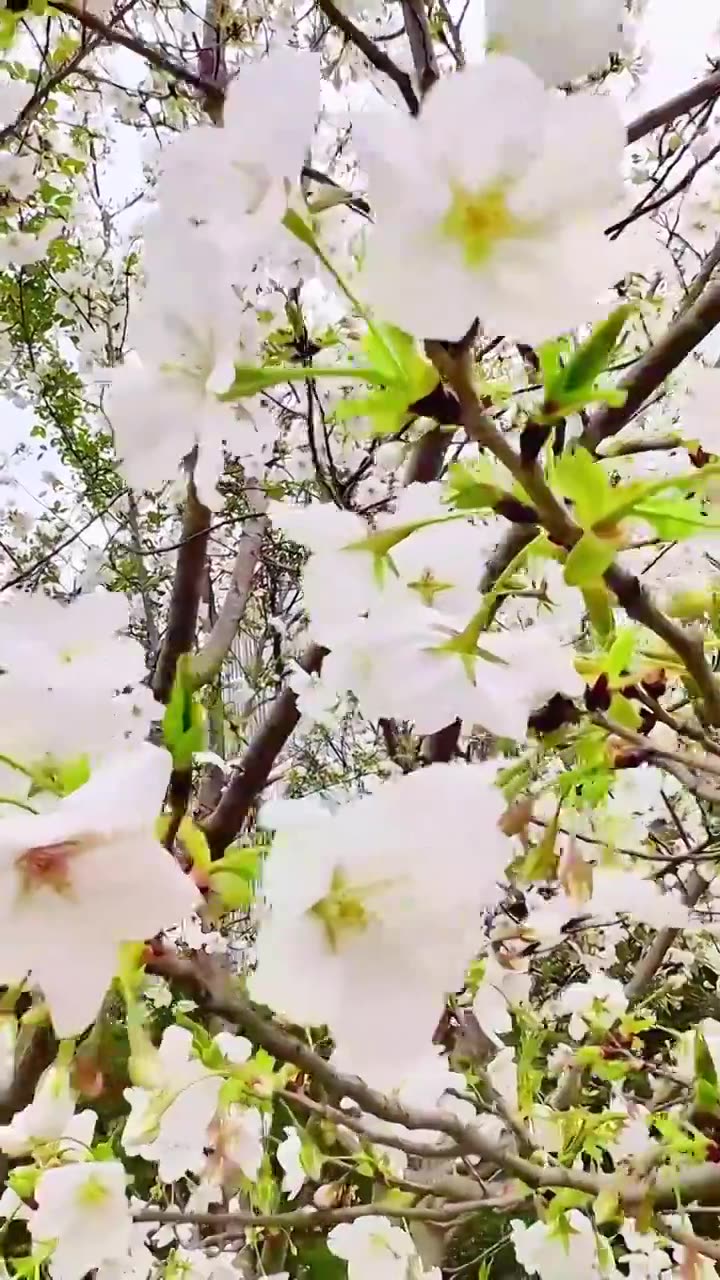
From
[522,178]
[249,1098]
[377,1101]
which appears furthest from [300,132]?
[249,1098]

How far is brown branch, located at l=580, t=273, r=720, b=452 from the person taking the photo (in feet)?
2.05

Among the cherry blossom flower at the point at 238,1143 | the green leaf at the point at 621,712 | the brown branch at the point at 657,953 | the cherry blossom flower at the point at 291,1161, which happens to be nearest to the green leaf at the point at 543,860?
the green leaf at the point at 621,712

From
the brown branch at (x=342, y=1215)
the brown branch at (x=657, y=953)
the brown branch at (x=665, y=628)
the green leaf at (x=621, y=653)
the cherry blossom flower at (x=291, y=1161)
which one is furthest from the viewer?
the brown branch at (x=657, y=953)

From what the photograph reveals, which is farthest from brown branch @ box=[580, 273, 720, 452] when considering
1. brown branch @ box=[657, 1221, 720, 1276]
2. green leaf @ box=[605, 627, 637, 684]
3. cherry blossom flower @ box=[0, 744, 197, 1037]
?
brown branch @ box=[657, 1221, 720, 1276]

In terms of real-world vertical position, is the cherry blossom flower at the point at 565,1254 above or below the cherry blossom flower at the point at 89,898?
below

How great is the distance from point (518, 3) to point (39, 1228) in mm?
907

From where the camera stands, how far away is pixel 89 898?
0.34 meters

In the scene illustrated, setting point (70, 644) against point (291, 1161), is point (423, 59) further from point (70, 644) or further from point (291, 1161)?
point (291, 1161)

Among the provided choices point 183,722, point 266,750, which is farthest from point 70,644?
point 266,750

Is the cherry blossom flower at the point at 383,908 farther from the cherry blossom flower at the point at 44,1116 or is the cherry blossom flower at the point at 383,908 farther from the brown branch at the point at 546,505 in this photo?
the cherry blossom flower at the point at 44,1116

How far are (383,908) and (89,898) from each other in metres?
0.10

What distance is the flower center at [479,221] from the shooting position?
0.30m

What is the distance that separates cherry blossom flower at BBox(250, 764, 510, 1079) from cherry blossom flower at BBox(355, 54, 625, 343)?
0.47 feet

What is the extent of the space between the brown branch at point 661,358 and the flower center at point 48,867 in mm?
369
